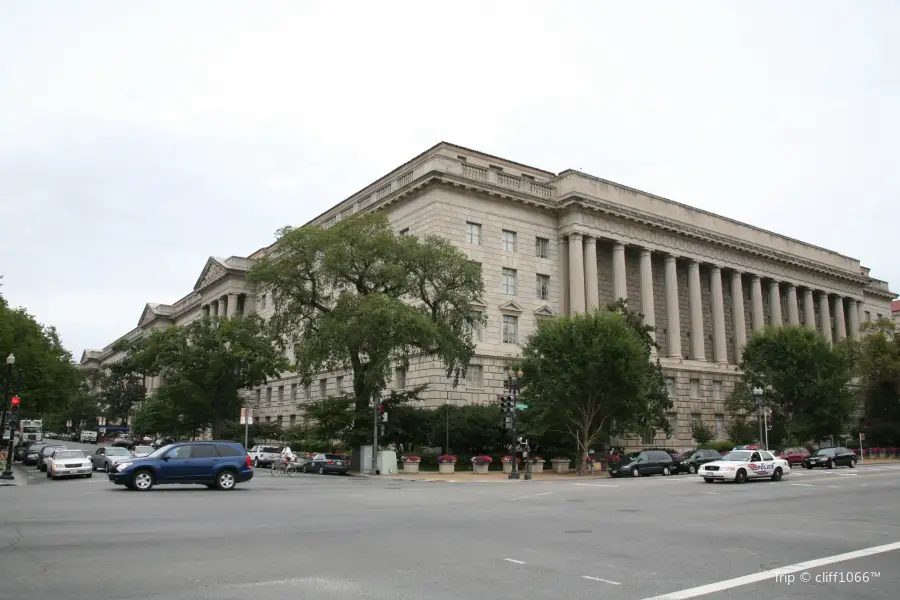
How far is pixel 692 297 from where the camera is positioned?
6950cm

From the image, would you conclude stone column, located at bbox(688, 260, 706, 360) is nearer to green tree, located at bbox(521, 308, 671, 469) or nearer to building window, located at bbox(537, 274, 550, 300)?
building window, located at bbox(537, 274, 550, 300)

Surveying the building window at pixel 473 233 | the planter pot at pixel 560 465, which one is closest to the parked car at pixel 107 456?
the planter pot at pixel 560 465

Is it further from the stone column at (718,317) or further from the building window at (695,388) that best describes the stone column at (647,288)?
the stone column at (718,317)

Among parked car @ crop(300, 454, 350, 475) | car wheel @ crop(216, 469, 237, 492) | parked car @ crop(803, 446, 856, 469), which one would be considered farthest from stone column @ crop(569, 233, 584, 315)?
car wheel @ crop(216, 469, 237, 492)

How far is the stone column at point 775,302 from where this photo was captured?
78.0 m

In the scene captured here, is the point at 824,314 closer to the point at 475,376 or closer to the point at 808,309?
the point at 808,309

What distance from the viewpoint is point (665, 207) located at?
69125 mm

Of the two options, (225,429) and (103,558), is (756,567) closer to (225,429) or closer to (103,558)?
(103,558)

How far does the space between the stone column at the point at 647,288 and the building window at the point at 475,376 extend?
18054 mm

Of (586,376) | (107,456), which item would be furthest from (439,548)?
(107,456)

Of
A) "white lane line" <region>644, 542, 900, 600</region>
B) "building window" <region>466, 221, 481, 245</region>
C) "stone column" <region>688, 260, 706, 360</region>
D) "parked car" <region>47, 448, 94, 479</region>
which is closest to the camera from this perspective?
"white lane line" <region>644, 542, 900, 600</region>

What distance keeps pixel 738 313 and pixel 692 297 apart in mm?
7367

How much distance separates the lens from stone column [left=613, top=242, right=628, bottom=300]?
62809mm

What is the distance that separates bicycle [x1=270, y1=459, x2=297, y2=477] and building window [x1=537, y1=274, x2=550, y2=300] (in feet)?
80.9
